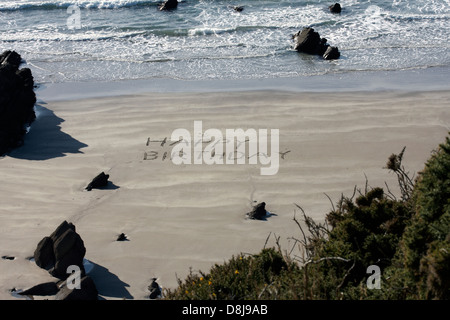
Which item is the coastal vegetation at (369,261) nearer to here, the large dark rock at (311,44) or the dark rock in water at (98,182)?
the dark rock in water at (98,182)

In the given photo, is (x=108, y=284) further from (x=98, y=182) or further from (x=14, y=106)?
(x=14, y=106)

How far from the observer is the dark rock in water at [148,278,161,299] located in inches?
280

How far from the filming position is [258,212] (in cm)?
895

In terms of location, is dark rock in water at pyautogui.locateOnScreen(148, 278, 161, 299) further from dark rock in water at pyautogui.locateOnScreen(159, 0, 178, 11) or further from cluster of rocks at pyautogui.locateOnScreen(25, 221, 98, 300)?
dark rock in water at pyautogui.locateOnScreen(159, 0, 178, 11)

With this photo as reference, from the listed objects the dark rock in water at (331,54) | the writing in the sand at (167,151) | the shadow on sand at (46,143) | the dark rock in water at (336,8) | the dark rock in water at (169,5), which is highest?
the dark rock in water at (336,8)

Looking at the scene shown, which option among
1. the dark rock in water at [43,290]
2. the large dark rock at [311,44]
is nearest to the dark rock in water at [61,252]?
the dark rock in water at [43,290]

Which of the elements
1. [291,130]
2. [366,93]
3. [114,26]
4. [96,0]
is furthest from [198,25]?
[291,130]

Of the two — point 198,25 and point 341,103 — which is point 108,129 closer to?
point 341,103

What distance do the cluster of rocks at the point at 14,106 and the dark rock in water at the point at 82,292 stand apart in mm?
5808

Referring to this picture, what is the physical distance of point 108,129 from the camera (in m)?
12.9

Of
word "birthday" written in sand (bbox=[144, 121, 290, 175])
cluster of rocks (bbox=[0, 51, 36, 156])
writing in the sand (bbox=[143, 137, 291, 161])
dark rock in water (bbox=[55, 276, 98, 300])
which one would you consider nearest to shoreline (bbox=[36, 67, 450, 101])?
cluster of rocks (bbox=[0, 51, 36, 156])

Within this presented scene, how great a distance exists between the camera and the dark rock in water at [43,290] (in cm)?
712

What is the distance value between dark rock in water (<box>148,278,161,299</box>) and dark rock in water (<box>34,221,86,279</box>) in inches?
35.3
